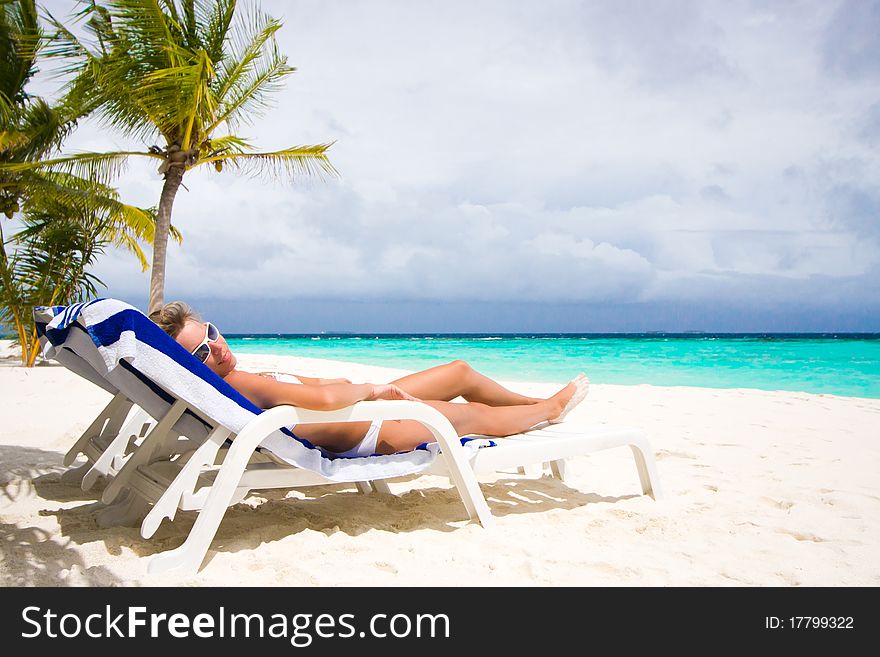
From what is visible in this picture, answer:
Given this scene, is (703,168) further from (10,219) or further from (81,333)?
(81,333)

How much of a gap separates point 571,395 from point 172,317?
6.86 ft

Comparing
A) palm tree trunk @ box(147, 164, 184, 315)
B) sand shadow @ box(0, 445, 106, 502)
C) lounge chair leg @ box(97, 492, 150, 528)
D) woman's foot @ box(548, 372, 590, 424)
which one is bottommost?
sand shadow @ box(0, 445, 106, 502)

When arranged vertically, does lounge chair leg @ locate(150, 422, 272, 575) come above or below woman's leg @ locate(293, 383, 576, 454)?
below

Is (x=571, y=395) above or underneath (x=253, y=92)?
underneath

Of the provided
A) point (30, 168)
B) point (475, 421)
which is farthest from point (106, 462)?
point (30, 168)

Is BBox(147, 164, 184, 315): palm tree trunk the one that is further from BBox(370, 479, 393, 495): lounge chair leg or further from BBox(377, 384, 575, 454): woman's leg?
BBox(377, 384, 575, 454): woman's leg

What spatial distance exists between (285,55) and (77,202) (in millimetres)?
4974

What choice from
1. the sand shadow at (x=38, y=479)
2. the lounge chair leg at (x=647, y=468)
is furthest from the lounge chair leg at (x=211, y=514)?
the lounge chair leg at (x=647, y=468)

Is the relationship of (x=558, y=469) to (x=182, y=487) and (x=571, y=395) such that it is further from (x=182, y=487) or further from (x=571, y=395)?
(x=182, y=487)

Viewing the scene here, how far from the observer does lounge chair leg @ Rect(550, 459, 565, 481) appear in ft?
12.2

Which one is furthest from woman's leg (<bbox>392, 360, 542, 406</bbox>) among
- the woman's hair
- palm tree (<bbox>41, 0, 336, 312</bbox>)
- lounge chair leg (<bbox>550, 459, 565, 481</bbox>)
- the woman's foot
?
palm tree (<bbox>41, 0, 336, 312</bbox>)

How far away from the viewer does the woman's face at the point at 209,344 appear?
2.52 metres

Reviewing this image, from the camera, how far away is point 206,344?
254 cm

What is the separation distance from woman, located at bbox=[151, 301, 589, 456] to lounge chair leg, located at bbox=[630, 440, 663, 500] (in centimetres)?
43
